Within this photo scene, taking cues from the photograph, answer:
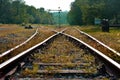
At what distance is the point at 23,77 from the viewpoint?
253 inches

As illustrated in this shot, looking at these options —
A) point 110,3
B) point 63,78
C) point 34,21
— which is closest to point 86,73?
point 63,78

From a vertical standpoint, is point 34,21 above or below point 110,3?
below

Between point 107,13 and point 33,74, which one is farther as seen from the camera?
point 107,13

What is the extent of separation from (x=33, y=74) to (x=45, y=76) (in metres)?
0.32

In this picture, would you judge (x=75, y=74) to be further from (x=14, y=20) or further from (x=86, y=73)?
(x=14, y=20)

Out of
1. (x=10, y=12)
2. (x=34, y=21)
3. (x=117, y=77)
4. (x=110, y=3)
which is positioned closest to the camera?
(x=117, y=77)

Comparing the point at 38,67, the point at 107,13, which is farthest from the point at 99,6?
the point at 38,67

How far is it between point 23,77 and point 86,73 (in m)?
1.25

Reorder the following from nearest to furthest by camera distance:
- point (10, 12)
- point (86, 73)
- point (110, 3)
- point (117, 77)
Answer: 1. point (117, 77)
2. point (86, 73)
3. point (110, 3)
4. point (10, 12)

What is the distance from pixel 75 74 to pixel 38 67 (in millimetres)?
1162

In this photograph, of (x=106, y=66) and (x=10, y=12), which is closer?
(x=106, y=66)

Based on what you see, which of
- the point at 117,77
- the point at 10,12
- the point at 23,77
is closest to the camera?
the point at 117,77

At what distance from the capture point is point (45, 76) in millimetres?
6539

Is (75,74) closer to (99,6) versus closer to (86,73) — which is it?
(86,73)
